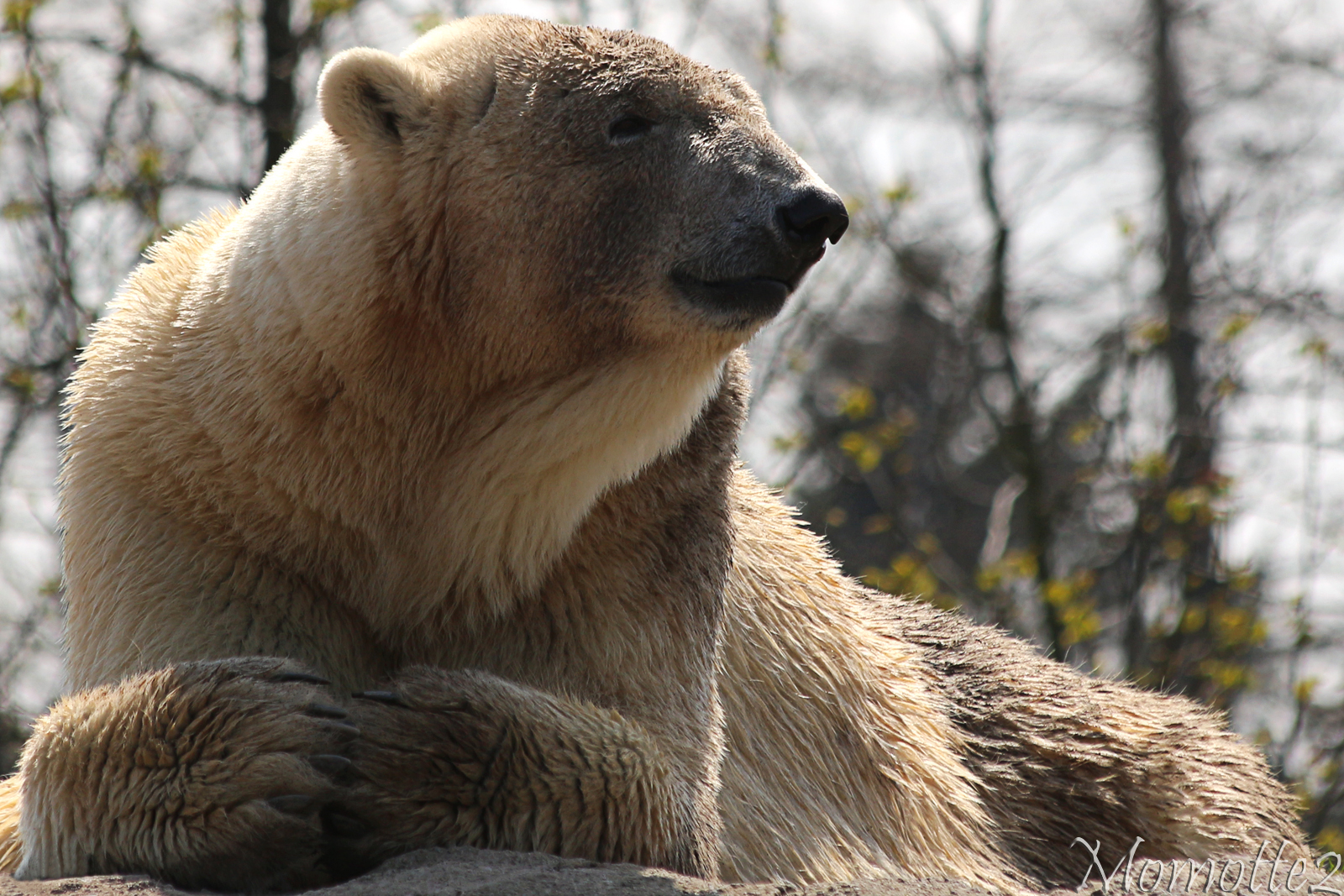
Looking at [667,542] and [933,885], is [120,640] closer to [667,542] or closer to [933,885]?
[667,542]

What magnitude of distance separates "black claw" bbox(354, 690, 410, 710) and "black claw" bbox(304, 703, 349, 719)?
0.10 m

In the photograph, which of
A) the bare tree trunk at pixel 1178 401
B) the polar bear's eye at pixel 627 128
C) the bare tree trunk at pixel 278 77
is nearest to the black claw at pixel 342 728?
the polar bear's eye at pixel 627 128

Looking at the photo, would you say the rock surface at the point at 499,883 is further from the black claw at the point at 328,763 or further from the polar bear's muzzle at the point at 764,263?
the polar bear's muzzle at the point at 764,263

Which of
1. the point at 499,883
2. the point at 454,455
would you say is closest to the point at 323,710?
the point at 499,883

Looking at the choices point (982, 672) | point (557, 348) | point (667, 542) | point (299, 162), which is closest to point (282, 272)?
point (299, 162)

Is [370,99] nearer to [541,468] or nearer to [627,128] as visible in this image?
[627,128]

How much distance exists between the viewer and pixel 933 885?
313cm

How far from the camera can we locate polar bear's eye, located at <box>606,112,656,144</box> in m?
3.54

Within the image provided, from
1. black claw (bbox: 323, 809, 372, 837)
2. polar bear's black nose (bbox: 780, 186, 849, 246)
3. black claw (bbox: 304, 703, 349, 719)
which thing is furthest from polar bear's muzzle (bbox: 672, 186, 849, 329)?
black claw (bbox: 323, 809, 372, 837)

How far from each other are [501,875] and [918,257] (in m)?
9.90

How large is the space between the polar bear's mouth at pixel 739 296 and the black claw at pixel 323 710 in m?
1.28

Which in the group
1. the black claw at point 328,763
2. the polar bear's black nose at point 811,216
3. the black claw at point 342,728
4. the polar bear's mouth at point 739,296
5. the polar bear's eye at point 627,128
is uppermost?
the polar bear's eye at point 627,128

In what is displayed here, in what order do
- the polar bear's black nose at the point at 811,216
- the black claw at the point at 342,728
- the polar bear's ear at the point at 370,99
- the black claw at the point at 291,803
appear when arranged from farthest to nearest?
the polar bear's ear at the point at 370,99
the polar bear's black nose at the point at 811,216
the black claw at the point at 342,728
the black claw at the point at 291,803

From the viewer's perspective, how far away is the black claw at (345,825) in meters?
2.97
